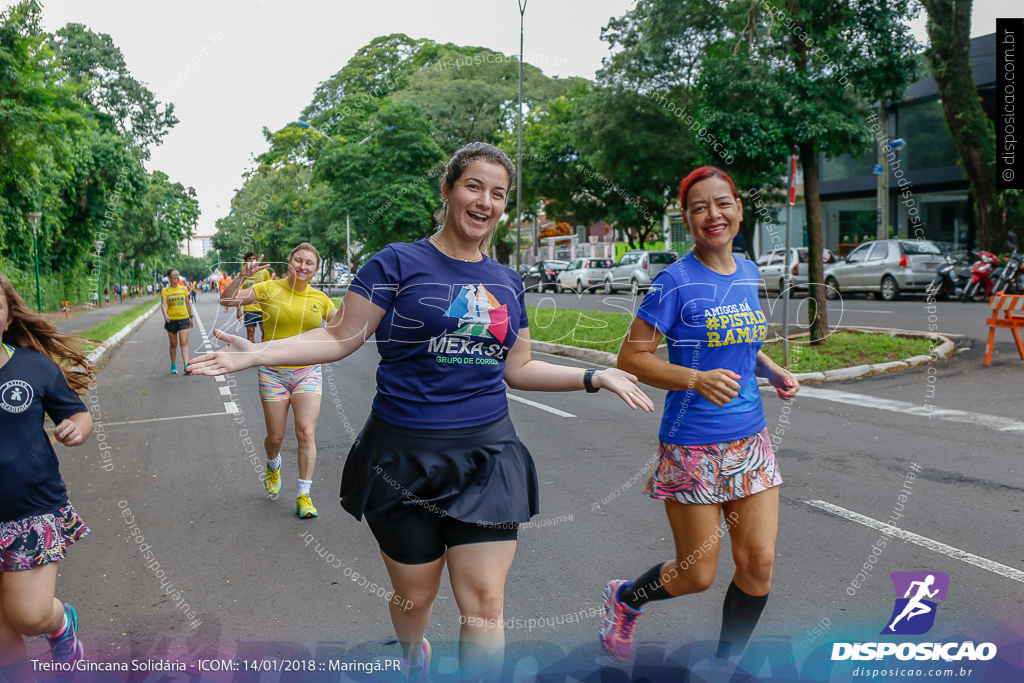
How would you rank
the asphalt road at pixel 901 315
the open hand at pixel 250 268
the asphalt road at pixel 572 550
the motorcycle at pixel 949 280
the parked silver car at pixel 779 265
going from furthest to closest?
1. the parked silver car at pixel 779 265
2. the motorcycle at pixel 949 280
3. the asphalt road at pixel 901 315
4. the open hand at pixel 250 268
5. the asphalt road at pixel 572 550

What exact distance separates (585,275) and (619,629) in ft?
105

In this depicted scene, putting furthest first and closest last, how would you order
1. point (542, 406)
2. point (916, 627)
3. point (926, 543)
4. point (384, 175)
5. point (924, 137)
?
point (924, 137), point (384, 175), point (542, 406), point (926, 543), point (916, 627)

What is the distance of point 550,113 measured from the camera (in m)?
37.6

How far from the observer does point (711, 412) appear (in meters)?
2.86

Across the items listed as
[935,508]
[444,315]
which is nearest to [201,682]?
[444,315]

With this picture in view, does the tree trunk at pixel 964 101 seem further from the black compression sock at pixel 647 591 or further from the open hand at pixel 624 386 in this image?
the open hand at pixel 624 386

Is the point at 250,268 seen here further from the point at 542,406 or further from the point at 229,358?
the point at 542,406

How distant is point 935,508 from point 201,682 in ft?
14.2

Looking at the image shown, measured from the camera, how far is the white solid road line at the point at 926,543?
4066 mm

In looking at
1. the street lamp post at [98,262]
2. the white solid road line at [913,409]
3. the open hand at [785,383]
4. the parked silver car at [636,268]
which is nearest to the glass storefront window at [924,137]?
the parked silver car at [636,268]

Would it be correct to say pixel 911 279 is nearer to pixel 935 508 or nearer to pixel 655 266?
pixel 655 266

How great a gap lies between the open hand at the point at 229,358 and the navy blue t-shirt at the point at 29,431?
28.1 inches

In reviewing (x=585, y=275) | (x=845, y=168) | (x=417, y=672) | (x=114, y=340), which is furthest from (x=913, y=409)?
(x=845, y=168)

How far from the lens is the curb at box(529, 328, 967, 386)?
1095 centimetres
